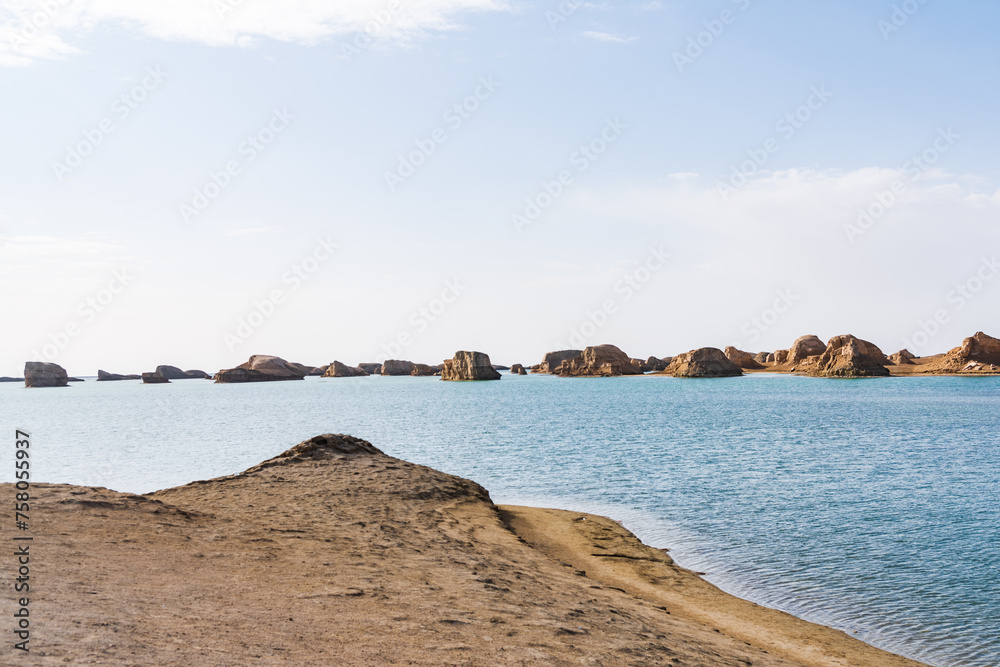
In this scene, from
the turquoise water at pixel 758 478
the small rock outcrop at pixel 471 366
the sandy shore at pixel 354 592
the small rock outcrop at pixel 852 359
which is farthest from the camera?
the small rock outcrop at pixel 471 366

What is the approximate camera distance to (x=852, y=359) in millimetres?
158375

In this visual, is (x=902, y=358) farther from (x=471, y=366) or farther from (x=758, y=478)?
(x=758, y=478)

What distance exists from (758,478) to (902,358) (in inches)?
7466

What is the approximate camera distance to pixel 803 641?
10992 millimetres

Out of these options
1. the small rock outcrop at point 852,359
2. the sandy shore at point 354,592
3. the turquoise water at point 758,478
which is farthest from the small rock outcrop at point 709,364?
Answer: the sandy shore at point 354,592

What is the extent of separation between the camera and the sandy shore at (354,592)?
723cm

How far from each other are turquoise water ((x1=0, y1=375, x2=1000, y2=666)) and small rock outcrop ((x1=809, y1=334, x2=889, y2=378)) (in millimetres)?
100272

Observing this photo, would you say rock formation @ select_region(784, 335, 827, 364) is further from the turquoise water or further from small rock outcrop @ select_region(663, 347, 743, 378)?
the turquoise water

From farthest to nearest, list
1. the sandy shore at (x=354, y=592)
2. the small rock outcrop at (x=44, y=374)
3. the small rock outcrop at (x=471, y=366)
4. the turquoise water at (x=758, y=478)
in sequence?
the small rock outcrop at (x=471, y=366), the small rock outcrop at (x=44, y=374), the turquoise water at (x=758, y=478), the sandy shore at (x=354, y=592)

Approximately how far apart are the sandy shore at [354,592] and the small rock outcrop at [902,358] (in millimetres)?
199482

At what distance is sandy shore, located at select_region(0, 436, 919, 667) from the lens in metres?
7.23

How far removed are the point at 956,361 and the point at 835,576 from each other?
188 meters

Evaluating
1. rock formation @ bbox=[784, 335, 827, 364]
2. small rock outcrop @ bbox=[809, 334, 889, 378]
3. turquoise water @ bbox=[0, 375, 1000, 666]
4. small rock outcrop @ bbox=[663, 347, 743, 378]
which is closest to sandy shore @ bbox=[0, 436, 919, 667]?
turquoise water @ bbox=[0, 375, 1000, 666]

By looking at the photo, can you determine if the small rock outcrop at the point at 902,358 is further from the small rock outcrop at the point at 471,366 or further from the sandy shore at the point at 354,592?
the sandy shore at the point at 354,592
